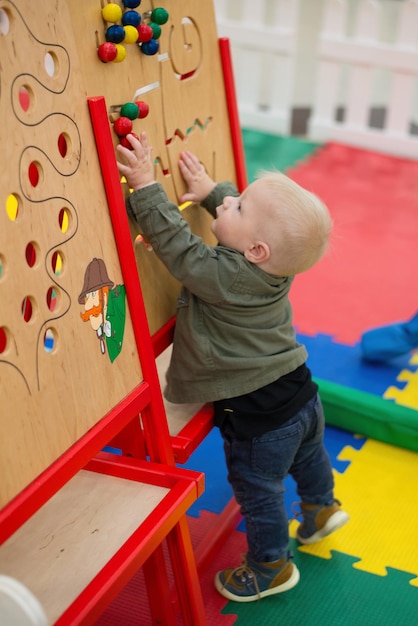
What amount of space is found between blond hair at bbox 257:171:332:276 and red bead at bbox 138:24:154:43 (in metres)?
0.29

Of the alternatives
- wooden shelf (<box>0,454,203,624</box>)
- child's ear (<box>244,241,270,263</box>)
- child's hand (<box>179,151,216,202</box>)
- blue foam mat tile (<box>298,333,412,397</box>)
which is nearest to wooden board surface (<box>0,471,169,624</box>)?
wooden shelf (<box>0,454,203,624</box>)

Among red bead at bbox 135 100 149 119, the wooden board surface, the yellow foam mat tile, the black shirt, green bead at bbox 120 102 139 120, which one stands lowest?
the yellow foam mat tile

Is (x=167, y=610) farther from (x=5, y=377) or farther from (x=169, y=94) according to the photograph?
(x=169, y=94)

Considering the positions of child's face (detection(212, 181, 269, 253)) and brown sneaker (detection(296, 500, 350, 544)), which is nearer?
child's face (detection(212, 181, 269, 253))

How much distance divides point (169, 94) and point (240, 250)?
0.29 m

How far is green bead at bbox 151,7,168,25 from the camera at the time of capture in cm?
125

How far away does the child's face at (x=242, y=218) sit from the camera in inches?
51.1

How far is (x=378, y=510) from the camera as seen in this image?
1761mm

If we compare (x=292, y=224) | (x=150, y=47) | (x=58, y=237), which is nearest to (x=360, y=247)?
(x=292, y=224)

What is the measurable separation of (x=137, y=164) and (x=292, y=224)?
0.26 m

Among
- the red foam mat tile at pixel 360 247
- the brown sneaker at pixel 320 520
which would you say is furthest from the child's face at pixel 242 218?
the red foam mat tile at pixel 360 247

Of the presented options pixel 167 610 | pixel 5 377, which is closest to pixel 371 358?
pixel 167 610

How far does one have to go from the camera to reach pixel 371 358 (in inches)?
92.0

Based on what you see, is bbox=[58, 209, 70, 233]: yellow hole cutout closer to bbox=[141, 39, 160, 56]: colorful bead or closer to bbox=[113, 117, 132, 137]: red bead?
bbox=[113, 117, 132, 137]: red bead
